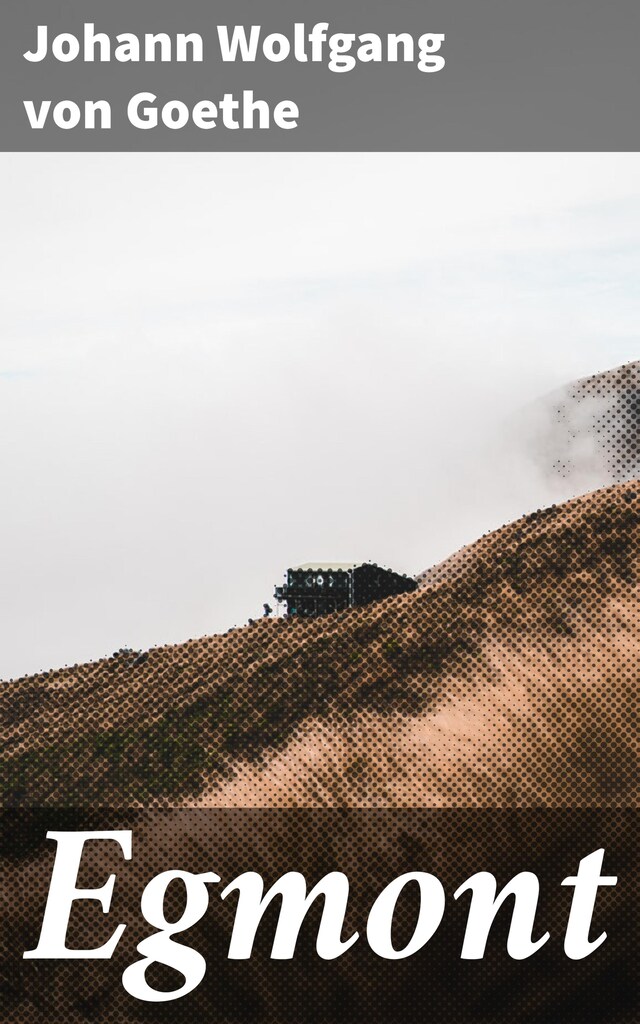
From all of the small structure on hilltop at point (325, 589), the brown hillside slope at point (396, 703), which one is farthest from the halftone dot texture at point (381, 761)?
the small structure on hilltop at point (325, 589)

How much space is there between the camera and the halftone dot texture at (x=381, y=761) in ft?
81.7

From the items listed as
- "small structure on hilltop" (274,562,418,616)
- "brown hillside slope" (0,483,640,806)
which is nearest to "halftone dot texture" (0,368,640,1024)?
"brown hillside slope" (0,483,640,806)

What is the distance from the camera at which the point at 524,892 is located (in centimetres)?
2206

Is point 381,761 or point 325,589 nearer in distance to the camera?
point 381,761

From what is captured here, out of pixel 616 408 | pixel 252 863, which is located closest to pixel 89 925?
pixel 252 863

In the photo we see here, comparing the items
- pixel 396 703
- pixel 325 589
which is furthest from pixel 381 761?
pixel 325 589

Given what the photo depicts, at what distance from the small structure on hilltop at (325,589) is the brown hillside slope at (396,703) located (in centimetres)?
240

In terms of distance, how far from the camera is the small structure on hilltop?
3825cm

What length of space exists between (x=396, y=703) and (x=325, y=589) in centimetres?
790

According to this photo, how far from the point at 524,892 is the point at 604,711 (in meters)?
9.87

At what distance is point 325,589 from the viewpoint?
3838cm

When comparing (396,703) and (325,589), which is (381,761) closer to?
(396,703)

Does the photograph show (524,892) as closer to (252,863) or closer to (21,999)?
(252,863)

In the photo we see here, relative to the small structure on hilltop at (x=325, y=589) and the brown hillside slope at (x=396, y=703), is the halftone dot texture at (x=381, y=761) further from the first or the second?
the small structure on hilltop at (x=325, y=589)
